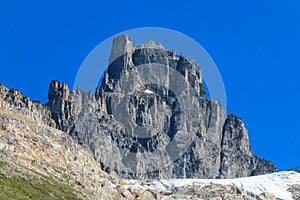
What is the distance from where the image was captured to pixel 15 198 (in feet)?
555

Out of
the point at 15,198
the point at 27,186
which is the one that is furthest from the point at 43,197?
the point at 15,198

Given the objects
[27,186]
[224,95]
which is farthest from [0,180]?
[224,95]

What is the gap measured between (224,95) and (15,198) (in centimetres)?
6610

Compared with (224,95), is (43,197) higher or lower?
lower

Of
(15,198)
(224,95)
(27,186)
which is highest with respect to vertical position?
(224,95)

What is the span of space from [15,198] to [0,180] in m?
21.0

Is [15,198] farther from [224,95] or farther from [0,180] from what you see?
[224,95]

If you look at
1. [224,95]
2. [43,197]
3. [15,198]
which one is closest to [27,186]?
[43,197]

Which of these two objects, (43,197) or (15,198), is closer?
(15,198)

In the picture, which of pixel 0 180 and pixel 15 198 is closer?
pixel 15 198

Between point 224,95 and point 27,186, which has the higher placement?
point 224,95

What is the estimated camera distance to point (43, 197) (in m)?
193

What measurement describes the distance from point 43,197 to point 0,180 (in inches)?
505

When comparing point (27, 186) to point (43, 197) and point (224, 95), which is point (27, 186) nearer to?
point (43, 197)
